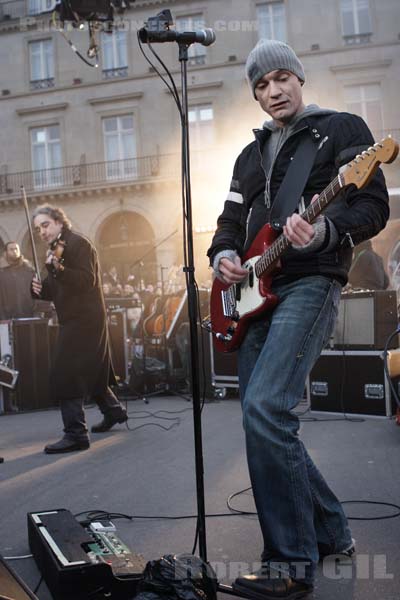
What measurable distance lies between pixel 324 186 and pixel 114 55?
2462cm

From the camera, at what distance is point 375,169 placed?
6.43 ft

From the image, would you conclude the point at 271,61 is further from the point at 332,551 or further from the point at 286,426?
the point at 332,551

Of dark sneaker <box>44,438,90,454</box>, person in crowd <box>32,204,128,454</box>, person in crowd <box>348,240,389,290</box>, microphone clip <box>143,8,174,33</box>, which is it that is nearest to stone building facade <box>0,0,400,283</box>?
person in crowd <box>348,240,389,290</box>

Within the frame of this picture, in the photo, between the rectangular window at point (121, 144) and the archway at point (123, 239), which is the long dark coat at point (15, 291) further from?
the rectangular window at point (121, 144)

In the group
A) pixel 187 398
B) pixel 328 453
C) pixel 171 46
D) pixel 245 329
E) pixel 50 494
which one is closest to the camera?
pixel 245 329

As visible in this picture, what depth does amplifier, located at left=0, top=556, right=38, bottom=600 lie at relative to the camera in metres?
1.45

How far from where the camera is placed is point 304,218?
82.1 inches

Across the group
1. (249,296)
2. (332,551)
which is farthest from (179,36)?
(332,551)

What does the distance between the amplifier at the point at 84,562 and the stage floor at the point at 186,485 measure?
0.19m

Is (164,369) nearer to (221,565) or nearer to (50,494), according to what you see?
(50,494)

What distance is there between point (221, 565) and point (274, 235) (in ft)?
4.37

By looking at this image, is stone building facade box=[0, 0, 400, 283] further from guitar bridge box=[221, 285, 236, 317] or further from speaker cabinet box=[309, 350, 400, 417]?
guitar bridge box=[221, 285, 236, 317]

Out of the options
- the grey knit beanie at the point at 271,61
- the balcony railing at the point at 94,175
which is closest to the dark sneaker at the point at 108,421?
the grey knit beanie at the point at 271,61

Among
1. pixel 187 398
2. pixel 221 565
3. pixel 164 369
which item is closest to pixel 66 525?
pixel 221 565
